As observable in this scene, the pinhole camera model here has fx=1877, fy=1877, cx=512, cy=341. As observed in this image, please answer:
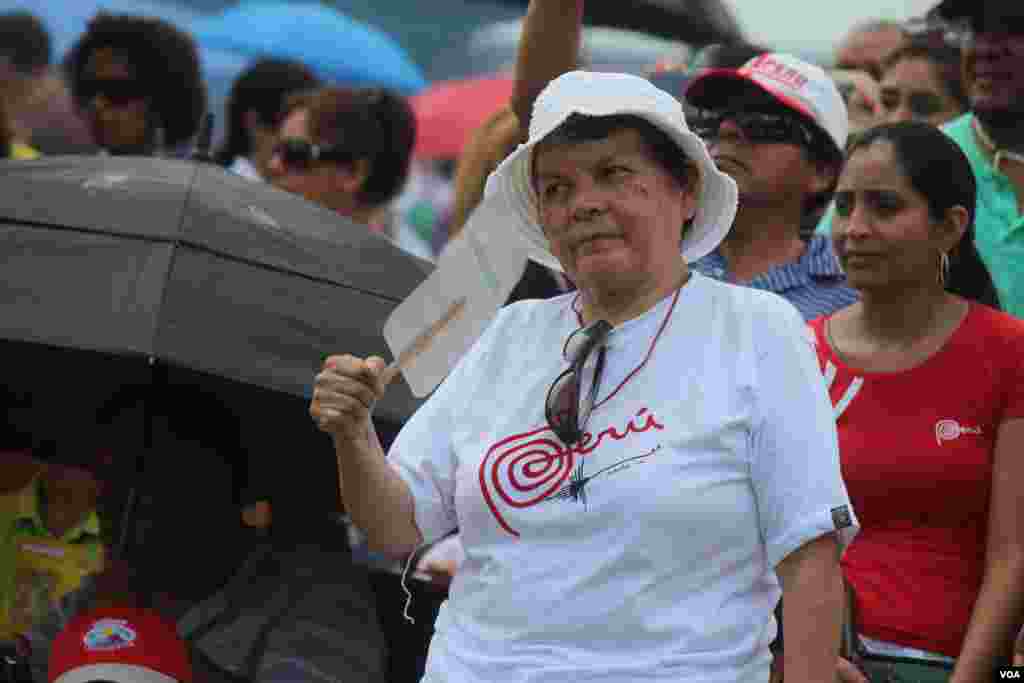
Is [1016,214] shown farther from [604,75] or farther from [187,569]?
[187,569]

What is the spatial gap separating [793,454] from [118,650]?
1573 millimetres

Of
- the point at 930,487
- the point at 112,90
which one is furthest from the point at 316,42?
the point at 930,487

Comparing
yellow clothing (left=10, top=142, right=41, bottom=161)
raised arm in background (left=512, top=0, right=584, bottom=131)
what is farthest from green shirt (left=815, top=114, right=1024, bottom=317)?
yellow clothing (left=10, top=142, right=41, bottom=161)

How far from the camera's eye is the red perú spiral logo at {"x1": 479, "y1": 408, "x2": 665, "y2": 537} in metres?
3.16

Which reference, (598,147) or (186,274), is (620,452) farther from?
(186,274)

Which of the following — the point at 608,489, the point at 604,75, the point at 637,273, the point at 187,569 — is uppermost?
the point at 604,75

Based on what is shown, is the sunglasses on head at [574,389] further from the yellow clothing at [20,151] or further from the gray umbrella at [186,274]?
the yellow clothing at [20,151]

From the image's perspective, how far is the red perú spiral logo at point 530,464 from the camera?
3.16m

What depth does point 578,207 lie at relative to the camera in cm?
330

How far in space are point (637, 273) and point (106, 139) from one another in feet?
12.3

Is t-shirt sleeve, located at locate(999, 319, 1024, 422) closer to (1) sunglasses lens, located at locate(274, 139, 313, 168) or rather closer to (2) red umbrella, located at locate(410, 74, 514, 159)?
(1) sunglasses lens, located at locate(274, 139, 313, 168)

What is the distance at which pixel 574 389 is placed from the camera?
10.6 ft

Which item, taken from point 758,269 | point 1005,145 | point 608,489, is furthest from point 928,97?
point 608,489

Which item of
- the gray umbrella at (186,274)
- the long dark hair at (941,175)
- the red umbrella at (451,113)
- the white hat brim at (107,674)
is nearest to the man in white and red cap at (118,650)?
the white hat brim at (107,674)
